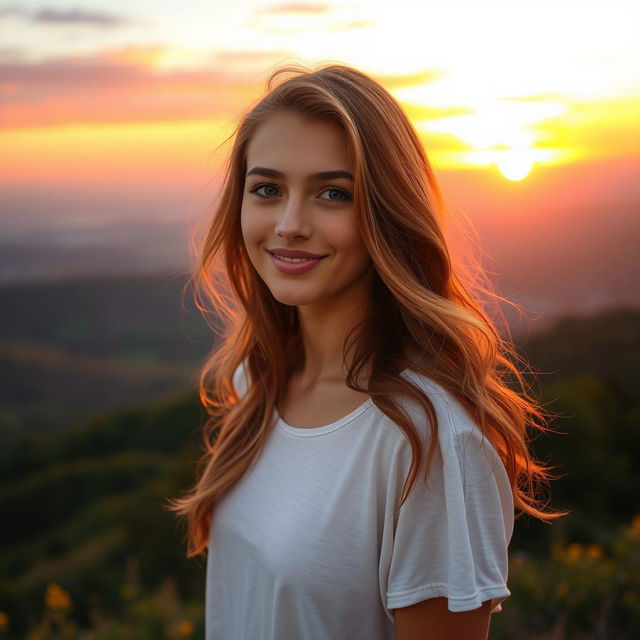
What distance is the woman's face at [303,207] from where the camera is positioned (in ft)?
6.53

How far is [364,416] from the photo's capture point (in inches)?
78.5

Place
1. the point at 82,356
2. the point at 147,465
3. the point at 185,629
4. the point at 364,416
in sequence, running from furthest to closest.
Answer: the point at 82,356
the point at 147,465
the point at 185,629
the point at 364,416

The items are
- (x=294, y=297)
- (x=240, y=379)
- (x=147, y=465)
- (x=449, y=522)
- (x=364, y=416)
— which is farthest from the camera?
(x=147, y=465)

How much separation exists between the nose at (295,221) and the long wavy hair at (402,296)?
14 centimetres

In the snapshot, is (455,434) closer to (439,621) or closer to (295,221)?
(439,621)

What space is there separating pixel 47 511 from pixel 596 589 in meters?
17.6

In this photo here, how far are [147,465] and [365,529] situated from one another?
17.9 metres

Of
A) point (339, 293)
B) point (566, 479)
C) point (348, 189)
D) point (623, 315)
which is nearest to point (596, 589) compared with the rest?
point (339, 293)

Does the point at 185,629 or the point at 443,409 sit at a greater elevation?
the point at 443,409

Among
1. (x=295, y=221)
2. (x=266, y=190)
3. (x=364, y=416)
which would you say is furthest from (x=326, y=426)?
(x=266, y=190)

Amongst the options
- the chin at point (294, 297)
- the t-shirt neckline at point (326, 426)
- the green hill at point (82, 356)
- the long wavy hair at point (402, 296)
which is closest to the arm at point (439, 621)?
the long wavy hair at point (402, 296)

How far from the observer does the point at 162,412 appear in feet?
69.6

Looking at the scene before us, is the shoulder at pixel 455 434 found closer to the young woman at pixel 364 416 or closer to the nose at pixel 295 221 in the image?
the young woman at pixel 364 416

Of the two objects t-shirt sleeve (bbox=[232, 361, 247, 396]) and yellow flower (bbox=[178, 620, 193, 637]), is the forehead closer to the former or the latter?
t-shirt sleeve (bbox=[232, 361, 247, 396])
